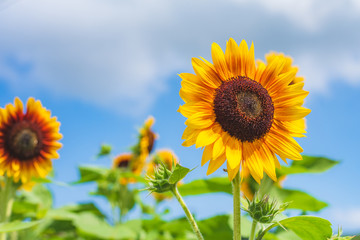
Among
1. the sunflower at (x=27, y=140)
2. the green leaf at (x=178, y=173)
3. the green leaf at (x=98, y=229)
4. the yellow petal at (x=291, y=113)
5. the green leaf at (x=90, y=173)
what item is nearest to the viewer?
the green leaf at (x=178, y=173)

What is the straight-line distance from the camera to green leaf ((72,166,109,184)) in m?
4.98

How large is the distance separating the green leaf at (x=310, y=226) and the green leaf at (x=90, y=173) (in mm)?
3192

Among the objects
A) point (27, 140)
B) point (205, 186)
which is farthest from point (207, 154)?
point (27, 140)

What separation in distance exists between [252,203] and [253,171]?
0.19 metres

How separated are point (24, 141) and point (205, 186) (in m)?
1.90

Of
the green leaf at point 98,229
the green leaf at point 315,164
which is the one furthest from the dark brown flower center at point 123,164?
the green leaf at point 315,164

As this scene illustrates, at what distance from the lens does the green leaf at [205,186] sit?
319 centimetres

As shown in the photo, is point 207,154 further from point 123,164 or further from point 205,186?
point 123,164

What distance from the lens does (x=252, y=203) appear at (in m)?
2.13

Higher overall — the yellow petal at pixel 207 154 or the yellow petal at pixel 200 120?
the yellow petal at pixel 200 120

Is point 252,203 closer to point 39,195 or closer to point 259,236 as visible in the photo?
point 259,236

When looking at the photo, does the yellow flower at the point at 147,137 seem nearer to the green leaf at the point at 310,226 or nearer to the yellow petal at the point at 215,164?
the yellow petal at the point at 215,164

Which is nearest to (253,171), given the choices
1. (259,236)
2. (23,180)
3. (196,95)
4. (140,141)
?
(259,236)

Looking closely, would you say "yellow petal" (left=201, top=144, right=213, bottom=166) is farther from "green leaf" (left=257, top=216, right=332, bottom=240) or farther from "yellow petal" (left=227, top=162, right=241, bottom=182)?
"green leaf" (left=257, top=216, right=332, bottom=240)
